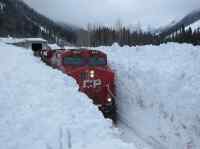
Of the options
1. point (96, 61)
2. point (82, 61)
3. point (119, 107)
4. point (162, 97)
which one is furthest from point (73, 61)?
point (162, 97)

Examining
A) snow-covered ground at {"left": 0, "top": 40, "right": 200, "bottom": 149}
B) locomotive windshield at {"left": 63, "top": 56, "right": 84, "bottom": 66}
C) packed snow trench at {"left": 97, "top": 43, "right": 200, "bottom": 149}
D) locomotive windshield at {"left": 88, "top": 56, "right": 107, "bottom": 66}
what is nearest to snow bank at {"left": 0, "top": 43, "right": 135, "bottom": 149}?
snow-covered ground at {"left": 0, "top": 40, "right": 200, "bottom": 149}

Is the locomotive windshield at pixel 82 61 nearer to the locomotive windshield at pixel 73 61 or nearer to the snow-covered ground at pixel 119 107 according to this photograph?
the locomotive windshield at pixel 73 61

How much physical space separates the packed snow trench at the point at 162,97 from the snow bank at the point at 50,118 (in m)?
2.84

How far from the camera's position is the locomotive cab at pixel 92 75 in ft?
39.4

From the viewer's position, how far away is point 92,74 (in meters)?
12.1

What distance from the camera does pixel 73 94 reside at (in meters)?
9.09

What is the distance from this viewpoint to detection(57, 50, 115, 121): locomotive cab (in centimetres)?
1201

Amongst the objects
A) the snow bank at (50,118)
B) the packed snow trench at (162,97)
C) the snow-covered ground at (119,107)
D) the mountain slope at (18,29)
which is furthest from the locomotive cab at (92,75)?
the mountain slope at (18,29)

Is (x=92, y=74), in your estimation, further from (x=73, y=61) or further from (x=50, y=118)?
(x=50, y=118)

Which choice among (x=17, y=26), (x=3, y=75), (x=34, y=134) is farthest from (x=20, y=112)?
(x=17, y=26)

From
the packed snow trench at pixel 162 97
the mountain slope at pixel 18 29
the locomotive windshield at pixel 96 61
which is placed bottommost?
the packed snow trench at pixel 162 97

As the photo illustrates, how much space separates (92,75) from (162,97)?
2.61 meters

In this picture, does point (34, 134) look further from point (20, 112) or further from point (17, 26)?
point (17, 26)

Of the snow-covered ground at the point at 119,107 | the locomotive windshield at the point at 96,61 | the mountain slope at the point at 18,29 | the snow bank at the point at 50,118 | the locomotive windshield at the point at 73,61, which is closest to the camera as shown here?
the snow bank at the point at 50,118
